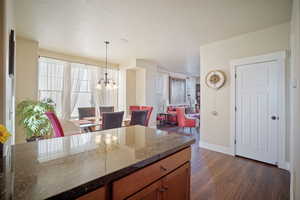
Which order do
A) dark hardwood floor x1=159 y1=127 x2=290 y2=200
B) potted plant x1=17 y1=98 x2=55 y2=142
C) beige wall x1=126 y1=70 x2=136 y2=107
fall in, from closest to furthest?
dark hardwood floor x1=159 y1=127 x2=290 y2=200, potted plant x1=17 y1=98 x2=55 y2=142, beige wall x1=126 y1=70 x2=136 y2=107

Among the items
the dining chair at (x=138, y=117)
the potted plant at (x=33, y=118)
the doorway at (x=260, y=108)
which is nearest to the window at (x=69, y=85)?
the potted plant at (x=33, y=118)

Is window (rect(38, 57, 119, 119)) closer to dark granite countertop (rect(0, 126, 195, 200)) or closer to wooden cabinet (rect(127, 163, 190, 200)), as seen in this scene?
dark granite countertop (rect(0, 126, 195, 200))

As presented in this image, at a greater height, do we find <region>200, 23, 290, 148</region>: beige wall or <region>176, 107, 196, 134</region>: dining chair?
<region>200, 23, 290, 148</region>: beige wall

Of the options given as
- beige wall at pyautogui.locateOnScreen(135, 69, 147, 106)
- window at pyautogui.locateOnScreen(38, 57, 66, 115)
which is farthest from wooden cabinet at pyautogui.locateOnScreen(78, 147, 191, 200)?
window at pyautogui.locateOnScreen(38, 57, 66, 115)

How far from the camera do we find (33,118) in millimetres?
3039

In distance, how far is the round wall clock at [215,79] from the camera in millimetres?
3412

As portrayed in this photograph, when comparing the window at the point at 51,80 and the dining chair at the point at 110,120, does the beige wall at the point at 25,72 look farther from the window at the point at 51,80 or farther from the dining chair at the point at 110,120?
the dining chair at the point at 110,120

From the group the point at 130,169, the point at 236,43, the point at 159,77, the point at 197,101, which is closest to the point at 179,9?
the point at 236,43

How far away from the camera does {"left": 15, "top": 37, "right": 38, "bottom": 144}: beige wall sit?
11.3ft

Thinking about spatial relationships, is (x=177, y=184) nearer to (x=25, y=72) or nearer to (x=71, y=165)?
(x=71, y=165)

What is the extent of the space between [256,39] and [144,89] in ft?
12.3

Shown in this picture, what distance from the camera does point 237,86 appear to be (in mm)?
3184

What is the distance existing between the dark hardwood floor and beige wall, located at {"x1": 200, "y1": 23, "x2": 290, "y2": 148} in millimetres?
699

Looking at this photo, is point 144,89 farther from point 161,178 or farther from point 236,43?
point 161,178
